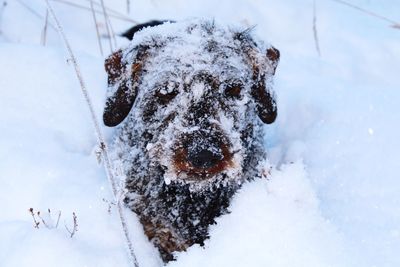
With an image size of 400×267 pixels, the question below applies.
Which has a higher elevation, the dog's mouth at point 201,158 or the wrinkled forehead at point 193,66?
the wrinkled forehead at point 193,66

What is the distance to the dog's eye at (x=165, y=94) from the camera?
301 cm

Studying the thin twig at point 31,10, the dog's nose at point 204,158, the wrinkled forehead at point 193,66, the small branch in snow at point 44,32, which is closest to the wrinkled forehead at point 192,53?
the wrinkled forehead at point 193,66

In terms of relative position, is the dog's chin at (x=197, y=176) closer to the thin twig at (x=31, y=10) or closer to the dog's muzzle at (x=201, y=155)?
the dog's muzzle at (x=201, y=155)

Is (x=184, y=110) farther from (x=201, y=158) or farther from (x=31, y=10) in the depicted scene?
(x=31, y=10)

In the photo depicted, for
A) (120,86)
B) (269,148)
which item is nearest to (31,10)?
(120,86)

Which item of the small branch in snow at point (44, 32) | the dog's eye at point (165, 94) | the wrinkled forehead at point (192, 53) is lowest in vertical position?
the dog's eye at point (165, 94)

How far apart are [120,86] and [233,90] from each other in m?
0.59

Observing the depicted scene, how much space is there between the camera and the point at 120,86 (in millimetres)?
3240

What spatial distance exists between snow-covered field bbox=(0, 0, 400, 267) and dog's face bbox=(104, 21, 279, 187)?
266 mm

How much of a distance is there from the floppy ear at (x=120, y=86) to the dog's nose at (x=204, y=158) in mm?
738

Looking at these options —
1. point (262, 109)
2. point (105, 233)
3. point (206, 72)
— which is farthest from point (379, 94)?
point (105, 233)

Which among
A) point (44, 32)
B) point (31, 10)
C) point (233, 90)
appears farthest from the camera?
point (31, 10)

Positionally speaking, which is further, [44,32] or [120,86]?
[44,32]

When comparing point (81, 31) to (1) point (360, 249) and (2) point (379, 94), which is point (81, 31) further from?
(1) point (360, 249)
